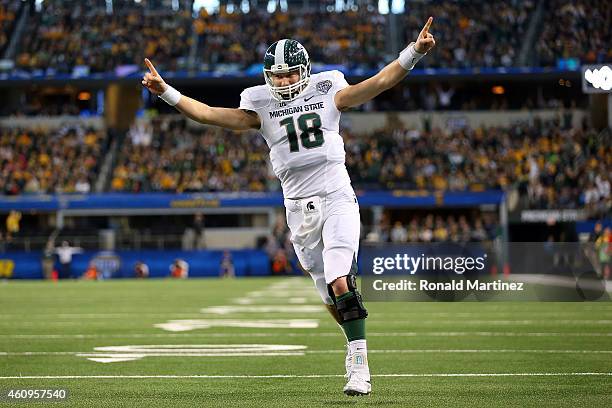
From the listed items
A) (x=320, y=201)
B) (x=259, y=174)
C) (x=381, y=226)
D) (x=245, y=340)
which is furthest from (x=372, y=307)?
(x=259, y=174)

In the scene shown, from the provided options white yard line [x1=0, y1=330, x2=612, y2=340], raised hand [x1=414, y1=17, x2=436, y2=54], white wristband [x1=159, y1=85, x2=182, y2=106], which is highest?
raised hand [x1=414, y1=17, x2=436, y2=54]

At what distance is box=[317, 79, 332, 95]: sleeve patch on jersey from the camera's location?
6.75 m

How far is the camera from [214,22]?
1596 inches

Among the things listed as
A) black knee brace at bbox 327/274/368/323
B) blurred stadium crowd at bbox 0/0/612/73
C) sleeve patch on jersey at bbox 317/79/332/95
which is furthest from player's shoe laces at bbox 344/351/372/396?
blurred stadium crowd at bbox 0/0/612/73

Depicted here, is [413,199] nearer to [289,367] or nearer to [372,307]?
[372,307]

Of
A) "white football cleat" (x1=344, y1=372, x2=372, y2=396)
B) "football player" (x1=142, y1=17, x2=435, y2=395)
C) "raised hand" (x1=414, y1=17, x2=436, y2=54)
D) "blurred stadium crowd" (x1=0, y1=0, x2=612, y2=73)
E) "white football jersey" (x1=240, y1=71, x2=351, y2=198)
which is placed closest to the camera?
"white football cleat" (x1=344, y1=372, x2=372, y2=396)

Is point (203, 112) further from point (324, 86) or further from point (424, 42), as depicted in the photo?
point (424, 42)

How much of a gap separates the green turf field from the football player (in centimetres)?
85

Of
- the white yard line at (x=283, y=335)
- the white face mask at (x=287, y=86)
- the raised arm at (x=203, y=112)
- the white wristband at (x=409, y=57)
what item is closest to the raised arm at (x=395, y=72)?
the white wristband at (x=409, y=57)

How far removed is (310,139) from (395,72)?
709 mm

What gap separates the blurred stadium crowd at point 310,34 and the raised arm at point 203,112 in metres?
30.3

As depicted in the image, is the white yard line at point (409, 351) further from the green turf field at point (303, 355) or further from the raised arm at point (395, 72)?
the raised arm at point (395, 72)

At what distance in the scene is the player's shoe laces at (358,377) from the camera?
609cm

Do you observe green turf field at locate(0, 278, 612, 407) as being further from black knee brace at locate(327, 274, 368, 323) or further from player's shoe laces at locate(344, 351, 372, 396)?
black knee brace at locate(327, 274, 368, 323)
